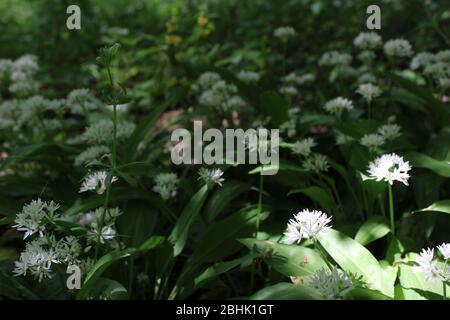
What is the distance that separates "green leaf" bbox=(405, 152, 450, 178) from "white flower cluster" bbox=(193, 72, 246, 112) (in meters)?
1.08

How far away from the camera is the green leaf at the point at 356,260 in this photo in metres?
1.79

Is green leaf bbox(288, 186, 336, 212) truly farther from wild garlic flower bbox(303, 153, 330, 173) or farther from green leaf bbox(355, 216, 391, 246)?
green leaf bbox(355, 216, 391, 246)

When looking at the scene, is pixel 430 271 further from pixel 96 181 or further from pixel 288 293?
pixel 96 181

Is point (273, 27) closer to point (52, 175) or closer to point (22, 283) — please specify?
point (52, 175)

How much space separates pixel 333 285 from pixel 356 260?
33 cm

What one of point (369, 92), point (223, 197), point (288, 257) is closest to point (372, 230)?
point (288, 257)

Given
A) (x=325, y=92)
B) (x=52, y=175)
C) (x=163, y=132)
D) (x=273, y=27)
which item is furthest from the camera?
(x=273, y=27)

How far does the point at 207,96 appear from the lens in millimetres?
3084

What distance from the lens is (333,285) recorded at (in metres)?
1.53

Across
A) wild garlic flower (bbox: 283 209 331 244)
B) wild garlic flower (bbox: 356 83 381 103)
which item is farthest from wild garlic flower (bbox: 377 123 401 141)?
wild garlic flower (bbox: 283 209 331 244)

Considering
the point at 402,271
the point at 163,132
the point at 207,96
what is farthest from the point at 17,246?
the point at 402,271

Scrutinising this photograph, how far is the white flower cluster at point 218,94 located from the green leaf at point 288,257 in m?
1.27
